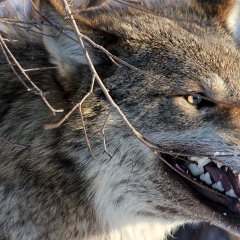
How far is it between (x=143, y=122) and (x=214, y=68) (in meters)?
0.59

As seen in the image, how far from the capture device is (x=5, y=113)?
3.46 metres

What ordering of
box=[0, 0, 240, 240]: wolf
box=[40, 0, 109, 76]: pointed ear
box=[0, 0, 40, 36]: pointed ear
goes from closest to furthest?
1. box=[40, 0, 109, 76]: pointed ear
2. box=[0, 0, 240, 240]: wolf
3. box=[0, 0, 40, 36]: pointed ear

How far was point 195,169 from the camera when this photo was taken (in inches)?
132

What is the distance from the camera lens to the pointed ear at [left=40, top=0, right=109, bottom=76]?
2.96 metres

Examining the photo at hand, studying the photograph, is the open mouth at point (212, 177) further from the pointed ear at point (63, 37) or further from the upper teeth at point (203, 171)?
the pointed ear at point (63, 37)

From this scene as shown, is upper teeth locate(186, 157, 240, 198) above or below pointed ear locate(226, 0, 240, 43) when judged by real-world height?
below

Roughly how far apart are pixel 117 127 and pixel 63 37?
2.23 ft

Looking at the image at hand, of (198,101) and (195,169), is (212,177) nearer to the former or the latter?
(195,169)

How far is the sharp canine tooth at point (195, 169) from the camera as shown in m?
3.33

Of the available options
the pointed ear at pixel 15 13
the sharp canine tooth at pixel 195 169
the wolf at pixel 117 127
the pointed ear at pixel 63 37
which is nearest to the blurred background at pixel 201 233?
the wolf at pixel 117 127

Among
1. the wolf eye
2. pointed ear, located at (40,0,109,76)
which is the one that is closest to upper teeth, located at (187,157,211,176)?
the wolf eye

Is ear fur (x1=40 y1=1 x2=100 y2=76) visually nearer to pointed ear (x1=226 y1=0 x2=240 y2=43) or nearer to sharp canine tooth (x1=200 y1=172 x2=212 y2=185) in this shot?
sharp canine tooth (x1=200 y1=172 x2=212 y2=185)

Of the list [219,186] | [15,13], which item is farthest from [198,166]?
[15,13]

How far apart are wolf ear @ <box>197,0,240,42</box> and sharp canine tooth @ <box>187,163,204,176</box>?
1085 mm
